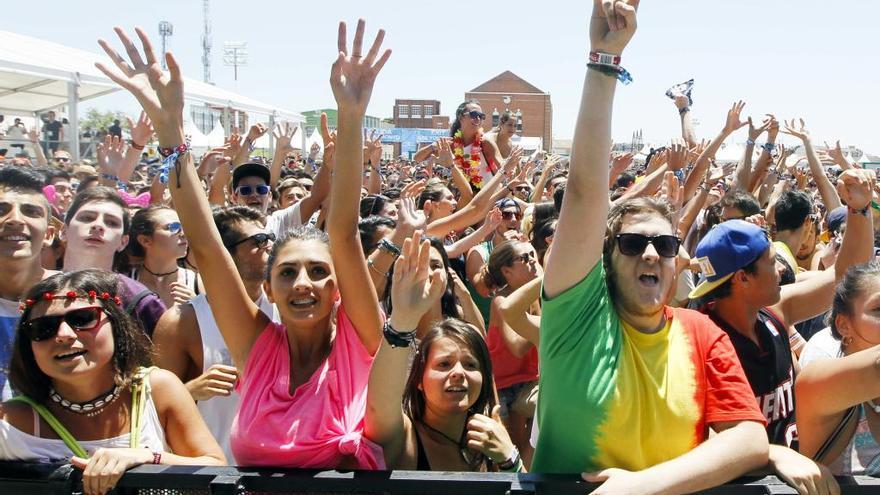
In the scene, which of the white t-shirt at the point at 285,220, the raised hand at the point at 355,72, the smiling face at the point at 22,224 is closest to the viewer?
the raised hand at the point at 355,72

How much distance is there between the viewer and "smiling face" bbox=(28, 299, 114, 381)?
2121mm

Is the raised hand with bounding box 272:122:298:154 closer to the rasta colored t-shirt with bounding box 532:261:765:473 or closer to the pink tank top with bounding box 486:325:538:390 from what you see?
the pink tank top with bounding box 486:325:538:390

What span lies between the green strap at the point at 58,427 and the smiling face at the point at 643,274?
4.84 feet

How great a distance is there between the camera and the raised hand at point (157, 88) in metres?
2.56

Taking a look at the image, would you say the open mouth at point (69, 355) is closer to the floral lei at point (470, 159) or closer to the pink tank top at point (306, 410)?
the pink tank top at point (306, 410)

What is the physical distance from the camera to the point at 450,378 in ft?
8.70

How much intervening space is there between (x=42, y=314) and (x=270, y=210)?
464cm

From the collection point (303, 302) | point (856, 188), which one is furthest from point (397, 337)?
point (856, 188)

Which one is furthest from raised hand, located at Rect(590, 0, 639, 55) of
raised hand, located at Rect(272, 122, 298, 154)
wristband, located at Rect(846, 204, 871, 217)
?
raised hand, located at Rect(272, 122, 298, 154)

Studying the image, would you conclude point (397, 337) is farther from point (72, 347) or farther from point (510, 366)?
point (510, 366)

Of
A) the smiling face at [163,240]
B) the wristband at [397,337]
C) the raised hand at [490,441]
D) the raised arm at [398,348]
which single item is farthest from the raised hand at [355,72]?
the smiling face at [163,240]

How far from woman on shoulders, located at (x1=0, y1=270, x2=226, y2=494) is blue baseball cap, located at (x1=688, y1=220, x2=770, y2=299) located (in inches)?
71.9

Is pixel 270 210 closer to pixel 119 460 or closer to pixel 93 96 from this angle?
pixel 119 460

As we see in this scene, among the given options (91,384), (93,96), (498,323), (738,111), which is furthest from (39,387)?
(93,96)
